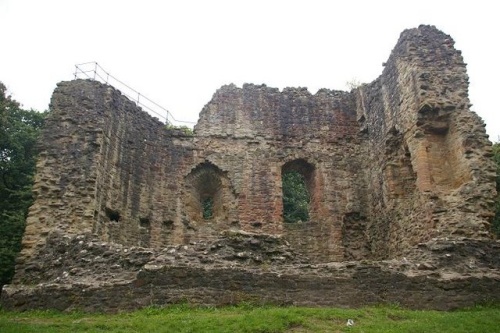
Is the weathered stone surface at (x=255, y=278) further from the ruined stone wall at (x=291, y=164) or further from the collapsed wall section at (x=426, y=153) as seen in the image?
the ruined stone wall at (x=291, y=164)

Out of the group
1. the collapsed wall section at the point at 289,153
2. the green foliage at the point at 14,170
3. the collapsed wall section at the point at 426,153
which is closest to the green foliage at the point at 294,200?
the collapsed wall section at the point at 289,153

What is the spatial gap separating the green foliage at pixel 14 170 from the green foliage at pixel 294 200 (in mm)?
13171

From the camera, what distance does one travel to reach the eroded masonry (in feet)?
35.8

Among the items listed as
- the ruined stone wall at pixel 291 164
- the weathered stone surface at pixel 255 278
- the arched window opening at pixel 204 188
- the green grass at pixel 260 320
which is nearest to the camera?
the green grass at pixel 260 320

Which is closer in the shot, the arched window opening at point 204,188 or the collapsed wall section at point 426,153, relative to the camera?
the collapsed wall section at point 426,153

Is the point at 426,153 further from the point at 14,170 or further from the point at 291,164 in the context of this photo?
the point at 14,170

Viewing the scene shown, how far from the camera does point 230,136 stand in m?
19.3

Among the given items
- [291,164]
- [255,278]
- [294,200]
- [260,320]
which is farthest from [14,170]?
[260,320]

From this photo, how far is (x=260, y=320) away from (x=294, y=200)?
70.5ft

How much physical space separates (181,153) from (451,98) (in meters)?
9.11

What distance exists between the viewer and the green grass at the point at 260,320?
880 centimetres

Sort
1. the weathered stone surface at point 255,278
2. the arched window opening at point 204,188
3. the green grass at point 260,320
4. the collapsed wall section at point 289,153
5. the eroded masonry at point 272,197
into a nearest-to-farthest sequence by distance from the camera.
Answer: the green grass at point 260,320 < the weathered stone surface at point 255,278 < the eroded masonry at point 272,197 < the collapsed wall section at point 289,153 < the arched window opening at point 204,188

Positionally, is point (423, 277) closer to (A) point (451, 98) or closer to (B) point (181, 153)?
(A) point (451, 98)

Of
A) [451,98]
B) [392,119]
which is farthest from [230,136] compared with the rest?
[451,98]
